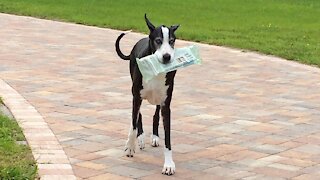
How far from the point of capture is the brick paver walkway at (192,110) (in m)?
5.61

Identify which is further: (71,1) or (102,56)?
(71,1)

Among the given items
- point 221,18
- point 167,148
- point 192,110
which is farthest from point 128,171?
point 221,18

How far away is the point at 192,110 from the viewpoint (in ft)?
25.2

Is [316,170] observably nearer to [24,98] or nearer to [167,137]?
[167,137]

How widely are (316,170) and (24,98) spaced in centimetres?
372

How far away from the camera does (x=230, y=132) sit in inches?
265

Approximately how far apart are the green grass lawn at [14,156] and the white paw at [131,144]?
2.70ft

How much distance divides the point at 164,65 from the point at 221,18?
45.2ft

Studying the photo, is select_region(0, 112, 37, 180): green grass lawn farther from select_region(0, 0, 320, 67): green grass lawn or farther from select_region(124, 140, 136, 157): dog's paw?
select_region(0, 0, 320, 67): green grass lawn

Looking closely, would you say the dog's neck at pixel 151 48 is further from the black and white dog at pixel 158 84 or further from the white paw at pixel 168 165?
the white paw at pixel 168 165

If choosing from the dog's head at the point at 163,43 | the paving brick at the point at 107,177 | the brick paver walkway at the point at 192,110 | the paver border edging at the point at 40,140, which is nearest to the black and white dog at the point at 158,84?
the dog's head at the point at 163,43

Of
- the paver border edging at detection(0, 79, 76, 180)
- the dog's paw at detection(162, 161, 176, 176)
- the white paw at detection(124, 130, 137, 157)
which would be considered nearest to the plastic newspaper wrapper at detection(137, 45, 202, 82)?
the white paw at detection(124, 130, 137, 157)

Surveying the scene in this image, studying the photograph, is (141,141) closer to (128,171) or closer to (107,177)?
(128,171)

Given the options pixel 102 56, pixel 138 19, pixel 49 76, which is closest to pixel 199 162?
pixel 49 76
